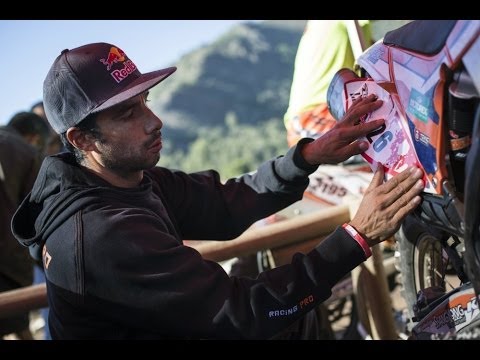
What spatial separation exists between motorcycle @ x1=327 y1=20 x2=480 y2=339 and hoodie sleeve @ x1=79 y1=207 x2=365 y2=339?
1.13ft

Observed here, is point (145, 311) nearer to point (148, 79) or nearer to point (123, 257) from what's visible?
point (123, 257)

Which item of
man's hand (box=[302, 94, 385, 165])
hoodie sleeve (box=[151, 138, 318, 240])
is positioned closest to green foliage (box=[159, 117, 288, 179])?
hoodie sleeve (box=[151, 138, 318, 240])

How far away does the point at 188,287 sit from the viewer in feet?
7.85

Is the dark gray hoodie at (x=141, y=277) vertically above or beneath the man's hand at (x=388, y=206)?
beneath

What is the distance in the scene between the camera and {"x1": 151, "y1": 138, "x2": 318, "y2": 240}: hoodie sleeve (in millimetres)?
3123

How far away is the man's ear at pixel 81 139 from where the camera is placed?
263cm

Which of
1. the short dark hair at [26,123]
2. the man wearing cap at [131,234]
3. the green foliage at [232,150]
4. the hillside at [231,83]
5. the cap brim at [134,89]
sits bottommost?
the hillside at [231,83]

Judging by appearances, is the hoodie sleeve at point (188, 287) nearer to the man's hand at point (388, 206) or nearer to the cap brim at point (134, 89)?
the man's hand at point (388, 206)

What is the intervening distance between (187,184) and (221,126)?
31264 mm

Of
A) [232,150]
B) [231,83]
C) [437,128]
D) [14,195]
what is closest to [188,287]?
[437,128]

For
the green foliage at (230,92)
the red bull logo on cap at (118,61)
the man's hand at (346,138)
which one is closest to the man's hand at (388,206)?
the man's hand at (346,138)

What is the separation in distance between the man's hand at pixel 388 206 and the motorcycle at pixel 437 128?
1.8 inches

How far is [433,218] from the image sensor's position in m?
2.41

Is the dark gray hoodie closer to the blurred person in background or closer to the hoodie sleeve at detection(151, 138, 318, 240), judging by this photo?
the hoodie sleeve at detection(151, 138, 318, 240)
